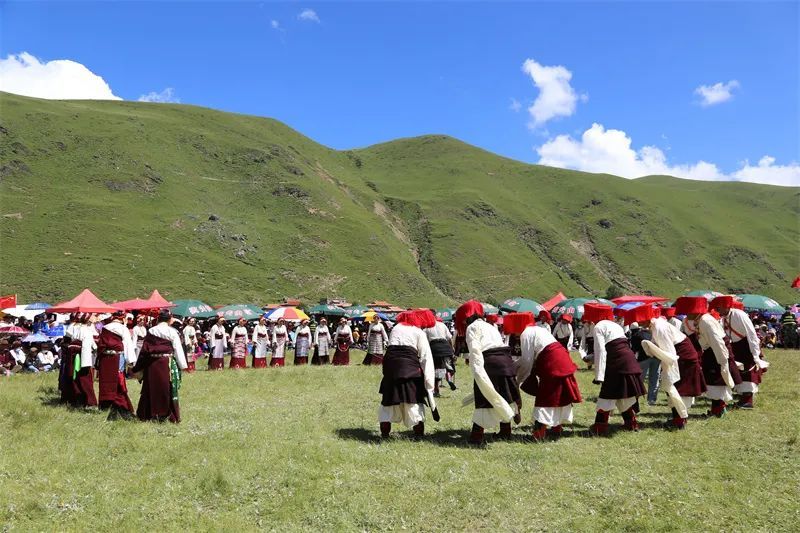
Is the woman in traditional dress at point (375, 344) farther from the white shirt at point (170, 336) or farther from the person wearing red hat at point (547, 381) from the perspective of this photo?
the person wearing red hat at point (547, 381)

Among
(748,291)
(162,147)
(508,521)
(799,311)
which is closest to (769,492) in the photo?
(508,521)

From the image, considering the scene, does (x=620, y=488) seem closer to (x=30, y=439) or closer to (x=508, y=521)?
(x=508, y=521)

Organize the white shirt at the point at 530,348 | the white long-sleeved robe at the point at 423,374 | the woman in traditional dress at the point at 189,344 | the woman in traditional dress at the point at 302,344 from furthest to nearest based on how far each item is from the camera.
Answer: the woman in traditional dress at the point at 302,344
the woman in traditional dress at the point at 189,344
the white shirt at the point at 530,348
the white long-sleeved robe at the point at 423,374

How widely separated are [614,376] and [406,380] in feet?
11.5

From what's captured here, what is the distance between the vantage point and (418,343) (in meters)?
9.36

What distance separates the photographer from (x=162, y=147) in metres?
97.0

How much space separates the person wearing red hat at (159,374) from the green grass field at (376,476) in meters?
0.48

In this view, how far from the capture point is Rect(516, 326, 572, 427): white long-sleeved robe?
29.8ft

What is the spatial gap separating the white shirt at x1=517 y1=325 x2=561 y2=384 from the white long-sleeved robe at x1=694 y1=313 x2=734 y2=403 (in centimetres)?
362

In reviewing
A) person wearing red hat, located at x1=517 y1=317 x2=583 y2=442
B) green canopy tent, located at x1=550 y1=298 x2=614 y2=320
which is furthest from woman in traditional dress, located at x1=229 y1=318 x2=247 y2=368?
green canopy tent, located at x1=550 y1=298 x2=614 y2=320

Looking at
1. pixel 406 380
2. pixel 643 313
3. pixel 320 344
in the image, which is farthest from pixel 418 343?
pixel 320 344

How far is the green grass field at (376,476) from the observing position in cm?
607

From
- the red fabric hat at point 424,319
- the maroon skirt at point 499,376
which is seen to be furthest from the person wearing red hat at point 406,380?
the maroon skirt at point 499,376

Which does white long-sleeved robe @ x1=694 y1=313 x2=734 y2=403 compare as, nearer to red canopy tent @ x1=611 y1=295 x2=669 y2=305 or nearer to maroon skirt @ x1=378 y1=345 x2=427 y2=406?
maroon skirt @ x1=378 y1=345 x2=427 y2=406
